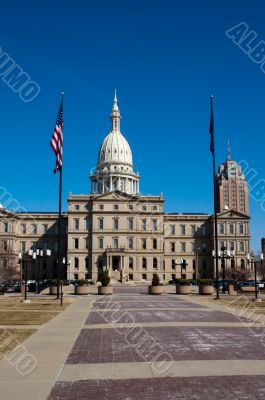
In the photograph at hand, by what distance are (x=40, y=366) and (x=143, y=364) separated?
2463mm

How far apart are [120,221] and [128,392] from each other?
10894 cm

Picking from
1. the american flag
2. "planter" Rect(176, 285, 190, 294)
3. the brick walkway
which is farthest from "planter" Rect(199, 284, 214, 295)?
the brick walkway

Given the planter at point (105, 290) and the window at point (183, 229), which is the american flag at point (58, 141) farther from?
the window at point (183, 229)

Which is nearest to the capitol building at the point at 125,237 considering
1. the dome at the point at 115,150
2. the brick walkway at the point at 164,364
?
the dome at the point at 115,150

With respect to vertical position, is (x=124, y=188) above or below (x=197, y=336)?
above

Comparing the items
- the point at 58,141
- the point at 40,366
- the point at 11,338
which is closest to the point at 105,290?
the point at 58,141

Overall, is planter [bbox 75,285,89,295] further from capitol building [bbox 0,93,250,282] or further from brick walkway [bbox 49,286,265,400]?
capitol building [bbox 0,93,250,282]

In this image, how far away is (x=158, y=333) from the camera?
17.1m

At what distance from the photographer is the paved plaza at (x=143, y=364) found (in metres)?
8.98

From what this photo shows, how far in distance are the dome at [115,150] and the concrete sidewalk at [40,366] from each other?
12827cm

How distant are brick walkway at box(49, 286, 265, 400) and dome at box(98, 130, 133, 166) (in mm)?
128785

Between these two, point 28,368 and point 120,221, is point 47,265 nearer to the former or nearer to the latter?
point 120,221

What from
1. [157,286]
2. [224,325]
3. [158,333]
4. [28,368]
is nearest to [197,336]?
[158,333]

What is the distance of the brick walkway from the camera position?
8.95m
